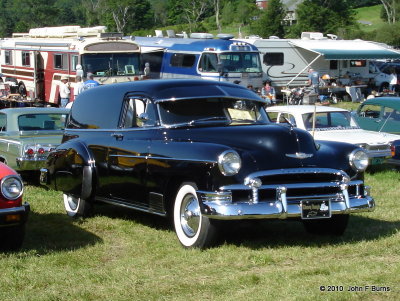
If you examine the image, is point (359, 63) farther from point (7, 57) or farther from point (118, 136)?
point (118, 136)

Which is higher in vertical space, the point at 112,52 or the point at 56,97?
the point at 112,52

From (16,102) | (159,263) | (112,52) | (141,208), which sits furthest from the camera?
(16,102)

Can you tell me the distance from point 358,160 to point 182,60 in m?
20.7

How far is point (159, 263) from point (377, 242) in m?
2.38

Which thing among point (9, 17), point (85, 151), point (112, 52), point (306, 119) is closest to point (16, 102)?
point (112, 52)

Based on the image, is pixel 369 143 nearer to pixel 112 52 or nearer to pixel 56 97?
pixel 112 52

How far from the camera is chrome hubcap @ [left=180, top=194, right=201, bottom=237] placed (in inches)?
310

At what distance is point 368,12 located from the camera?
108125 mm

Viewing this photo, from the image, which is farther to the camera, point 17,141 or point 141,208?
point 17,141

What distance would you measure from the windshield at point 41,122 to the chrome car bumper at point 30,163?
43.4 inches

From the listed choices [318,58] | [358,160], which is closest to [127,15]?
[318,58]

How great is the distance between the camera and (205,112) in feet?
28.4

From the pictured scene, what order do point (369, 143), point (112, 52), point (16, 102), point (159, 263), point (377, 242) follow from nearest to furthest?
1. point (159, 263)
2. point (377, 242)
3. point (369, 143)
4. point (112, 52)
5. point (16, 102)

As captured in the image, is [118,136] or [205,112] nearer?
[205,112]
